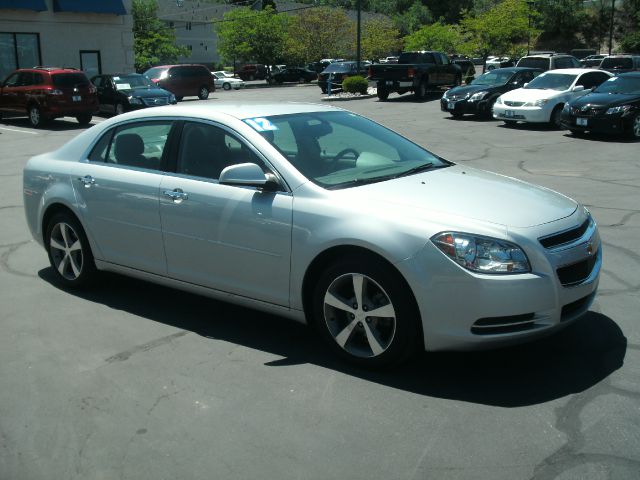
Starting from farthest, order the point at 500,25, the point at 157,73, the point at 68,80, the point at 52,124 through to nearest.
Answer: the point at 500,25 → the point at 157,73 → the point at 52,124 → the point at 68,80

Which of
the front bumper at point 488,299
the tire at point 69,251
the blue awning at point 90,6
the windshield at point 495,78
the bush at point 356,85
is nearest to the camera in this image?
the front bumper at point 488,299

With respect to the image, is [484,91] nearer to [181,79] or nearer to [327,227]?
[181,79]

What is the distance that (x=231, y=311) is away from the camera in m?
5.62

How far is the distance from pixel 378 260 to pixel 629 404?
60.2 inches

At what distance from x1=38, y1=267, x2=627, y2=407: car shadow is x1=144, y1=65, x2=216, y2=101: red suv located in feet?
95.7

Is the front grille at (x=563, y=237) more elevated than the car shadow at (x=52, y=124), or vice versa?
the front grille at (x=563, y=237)

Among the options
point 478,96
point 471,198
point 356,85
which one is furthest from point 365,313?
point 356,85

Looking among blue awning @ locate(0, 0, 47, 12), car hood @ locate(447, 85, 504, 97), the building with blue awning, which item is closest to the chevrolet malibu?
car hood @ locate(447, 85, 504, 97)

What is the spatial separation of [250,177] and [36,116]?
1895cm

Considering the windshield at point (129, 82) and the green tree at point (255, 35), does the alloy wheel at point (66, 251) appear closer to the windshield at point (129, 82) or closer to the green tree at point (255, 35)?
the windshield at point (129, 82)

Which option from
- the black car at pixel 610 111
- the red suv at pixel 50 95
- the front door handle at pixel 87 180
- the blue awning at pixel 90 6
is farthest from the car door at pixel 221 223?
the blue awning at pixel 90 6

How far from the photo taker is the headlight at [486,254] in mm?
3963

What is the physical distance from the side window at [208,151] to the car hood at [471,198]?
923 millimetres

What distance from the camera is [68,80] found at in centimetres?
2150
